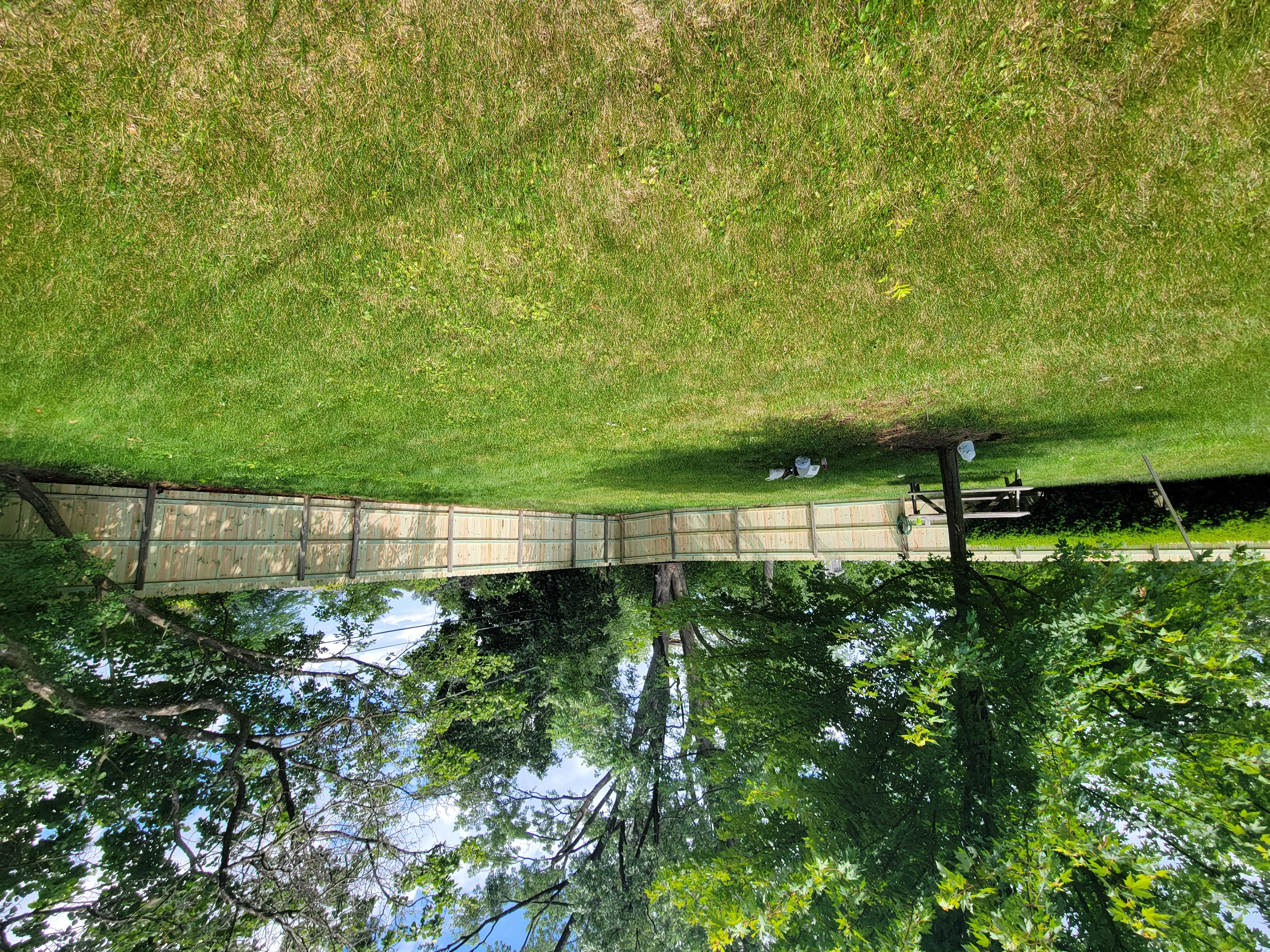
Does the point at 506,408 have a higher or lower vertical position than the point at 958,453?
higher

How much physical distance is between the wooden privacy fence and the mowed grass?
1.21m

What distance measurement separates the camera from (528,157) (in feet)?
20.3

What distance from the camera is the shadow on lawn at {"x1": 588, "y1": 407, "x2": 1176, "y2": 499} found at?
30.0ft

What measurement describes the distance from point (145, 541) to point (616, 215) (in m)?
9.36

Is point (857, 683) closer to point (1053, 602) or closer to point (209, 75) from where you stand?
point (1053, 602)

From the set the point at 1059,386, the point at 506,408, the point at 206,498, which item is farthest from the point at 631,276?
the point at 206,498

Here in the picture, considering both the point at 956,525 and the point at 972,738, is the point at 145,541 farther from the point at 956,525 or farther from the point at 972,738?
the point at 956,525

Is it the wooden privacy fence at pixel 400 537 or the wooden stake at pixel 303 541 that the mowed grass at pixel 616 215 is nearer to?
the wooden privacy fence at pixel 400 537

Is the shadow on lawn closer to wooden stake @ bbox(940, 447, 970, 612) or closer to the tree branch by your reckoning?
wooden stake @ bbox(940, 447, 970, 612)

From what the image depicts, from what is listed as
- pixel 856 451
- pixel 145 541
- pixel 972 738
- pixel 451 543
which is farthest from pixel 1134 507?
pixel 145 541

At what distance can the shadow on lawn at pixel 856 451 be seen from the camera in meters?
9.14

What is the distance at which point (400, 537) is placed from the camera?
42.6 feet

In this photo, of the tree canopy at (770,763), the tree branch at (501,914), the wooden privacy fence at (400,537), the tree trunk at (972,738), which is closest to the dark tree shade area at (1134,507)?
the wooden privacy fence at (400,537)

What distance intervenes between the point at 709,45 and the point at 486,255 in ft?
11.1
